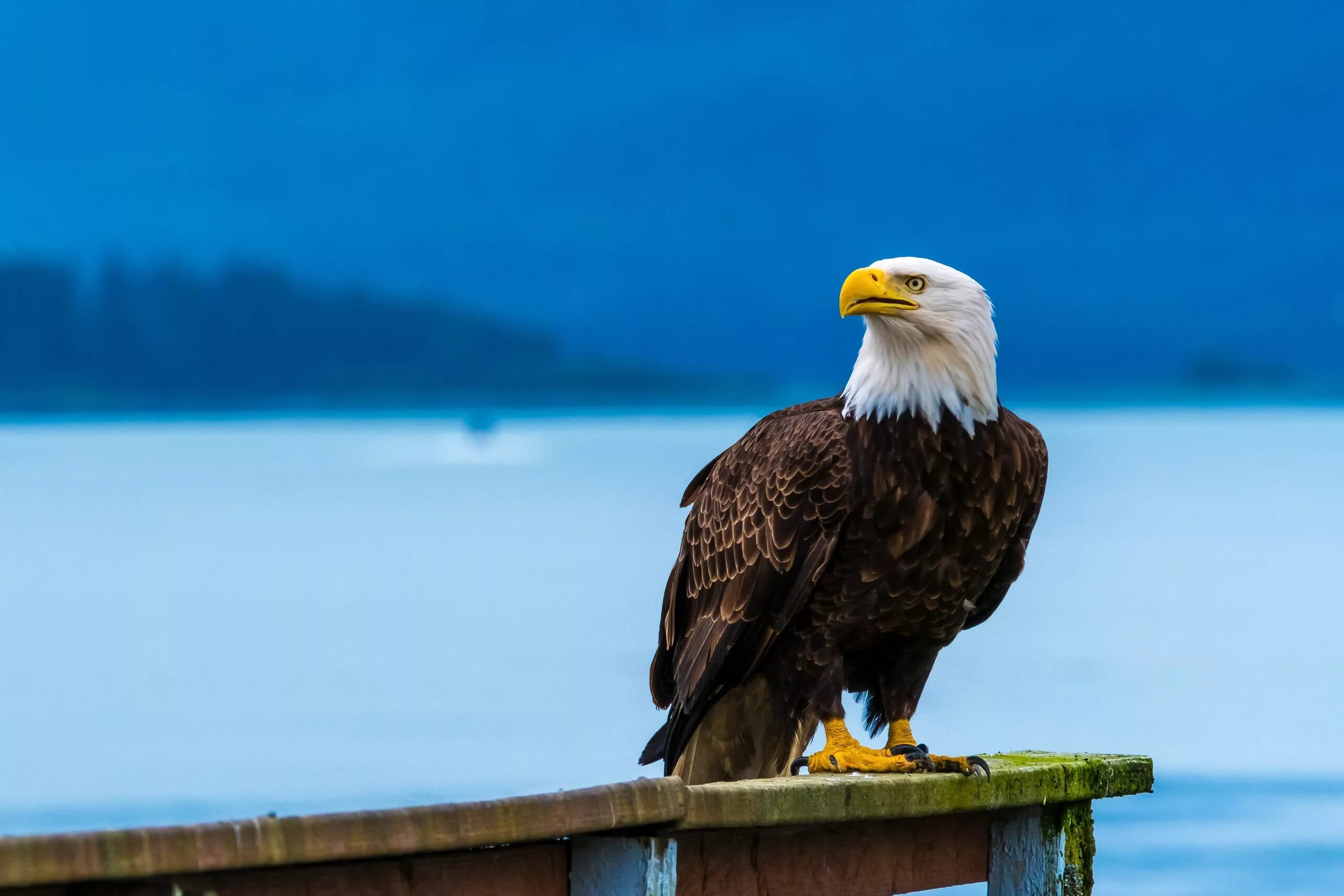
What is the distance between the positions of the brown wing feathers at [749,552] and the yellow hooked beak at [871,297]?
35 cm

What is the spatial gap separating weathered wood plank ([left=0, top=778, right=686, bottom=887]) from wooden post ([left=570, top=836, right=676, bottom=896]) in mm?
50

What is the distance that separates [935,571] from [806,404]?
739 millimetres

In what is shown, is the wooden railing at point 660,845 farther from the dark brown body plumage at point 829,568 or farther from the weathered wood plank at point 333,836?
the dark brown body plumage at point 829,568

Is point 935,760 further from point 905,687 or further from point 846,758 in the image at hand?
point 905,687

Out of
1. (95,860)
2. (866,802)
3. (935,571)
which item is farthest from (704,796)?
(935,571)

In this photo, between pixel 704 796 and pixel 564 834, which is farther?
pixel 704 796

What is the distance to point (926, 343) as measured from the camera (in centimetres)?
484

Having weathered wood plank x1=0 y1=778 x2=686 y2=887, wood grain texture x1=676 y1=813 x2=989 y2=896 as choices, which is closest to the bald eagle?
wood grain texture x1=676 y1=813 x2=989 y2=896

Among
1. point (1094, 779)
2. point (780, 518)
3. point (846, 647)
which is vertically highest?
point (780, 518)

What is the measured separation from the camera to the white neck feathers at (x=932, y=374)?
480 cm

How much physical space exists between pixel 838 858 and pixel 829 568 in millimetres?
1022

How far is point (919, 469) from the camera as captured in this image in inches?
187

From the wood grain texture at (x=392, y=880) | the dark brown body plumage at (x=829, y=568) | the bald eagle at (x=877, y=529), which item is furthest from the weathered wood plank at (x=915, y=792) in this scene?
the dark brown body plumage at (x=829, y=568)

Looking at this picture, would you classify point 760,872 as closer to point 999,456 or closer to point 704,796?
point 704,796
